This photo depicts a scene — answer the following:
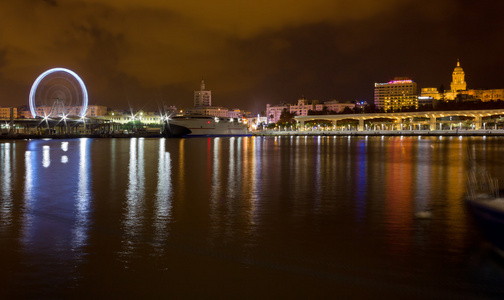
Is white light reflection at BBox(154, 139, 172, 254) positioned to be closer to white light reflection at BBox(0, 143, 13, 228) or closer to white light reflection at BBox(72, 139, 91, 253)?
white light reflection at BBox(72, 139, 91, 253)

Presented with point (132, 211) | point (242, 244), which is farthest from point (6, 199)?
point (242, 244)

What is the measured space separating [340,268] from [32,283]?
15.3 feet

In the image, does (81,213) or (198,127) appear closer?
(81,213)

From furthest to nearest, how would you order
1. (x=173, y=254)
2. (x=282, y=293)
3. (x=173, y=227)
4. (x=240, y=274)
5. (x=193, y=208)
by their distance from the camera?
(x=193, y=208), (x=173, y=227), (x=173, y=254), (x=240, y=274), (x=282, y=293)

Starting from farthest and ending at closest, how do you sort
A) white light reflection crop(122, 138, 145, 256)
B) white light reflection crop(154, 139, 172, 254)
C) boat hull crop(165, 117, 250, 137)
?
1. boat hull crop(165, 117, 250, 137)
2. white light reflection crop(154, 139, 172, 254)
3. white light reflection crop(122, 138, 145, 256)

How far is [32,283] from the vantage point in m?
6.22

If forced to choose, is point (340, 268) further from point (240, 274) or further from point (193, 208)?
point (193, 208)

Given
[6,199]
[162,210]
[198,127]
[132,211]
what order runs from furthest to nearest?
[198,127]
[6,199]
[162,210]
[132,211]

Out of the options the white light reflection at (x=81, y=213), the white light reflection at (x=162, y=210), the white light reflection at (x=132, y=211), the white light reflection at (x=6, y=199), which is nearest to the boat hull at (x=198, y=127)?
the white light reflection at (x=6, y=199)

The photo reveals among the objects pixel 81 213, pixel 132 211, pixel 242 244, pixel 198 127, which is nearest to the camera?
pixel 242 244

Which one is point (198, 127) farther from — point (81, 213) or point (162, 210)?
point (81, 213)

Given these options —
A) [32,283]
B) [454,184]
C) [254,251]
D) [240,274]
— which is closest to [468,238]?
[254,251]

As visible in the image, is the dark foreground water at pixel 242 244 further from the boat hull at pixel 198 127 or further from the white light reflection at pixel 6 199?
the boat hull at pixel 198 127

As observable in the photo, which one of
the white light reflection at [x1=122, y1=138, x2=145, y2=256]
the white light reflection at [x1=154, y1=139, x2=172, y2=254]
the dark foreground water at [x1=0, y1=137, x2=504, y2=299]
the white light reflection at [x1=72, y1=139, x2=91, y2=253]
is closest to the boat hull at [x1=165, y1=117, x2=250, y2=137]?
the white light reflection at [x1=122, y1=138, x2=145, y2=256]
